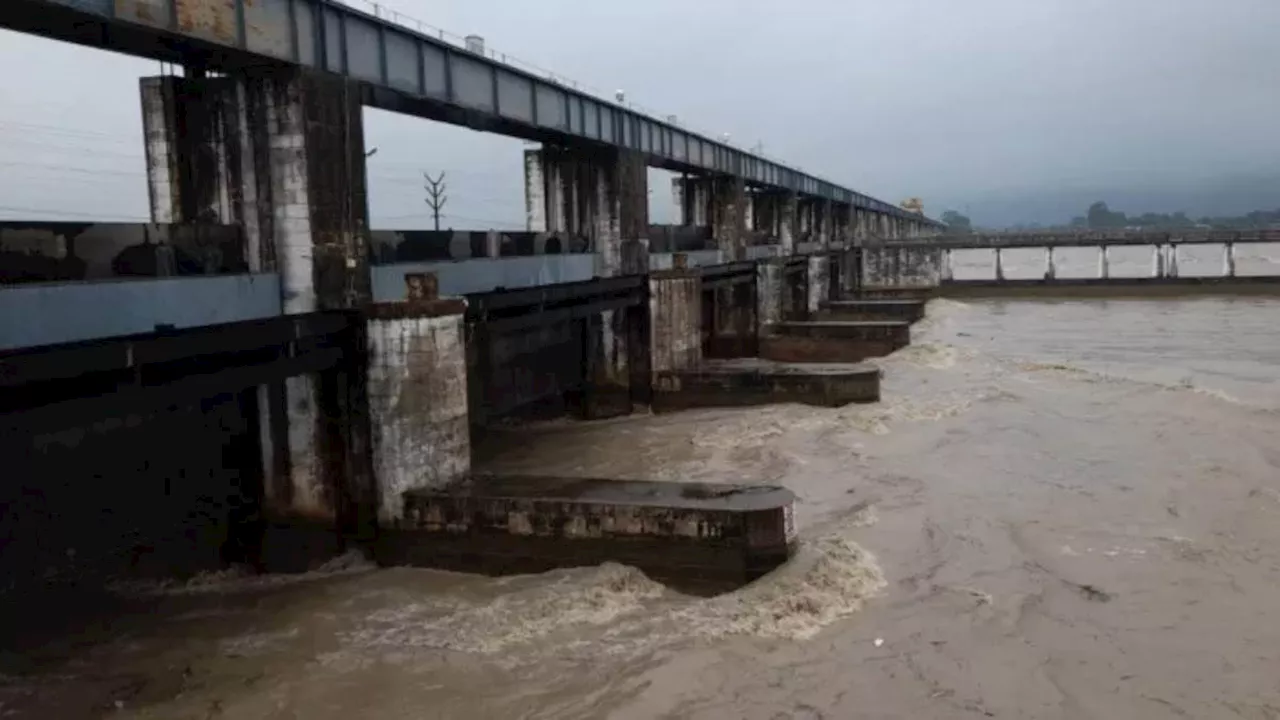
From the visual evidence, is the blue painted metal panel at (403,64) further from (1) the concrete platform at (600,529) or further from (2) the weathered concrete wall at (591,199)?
(2) the weathered concrete wall at (591,199)

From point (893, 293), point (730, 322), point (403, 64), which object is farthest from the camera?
point (893, 293)

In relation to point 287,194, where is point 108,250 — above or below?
below

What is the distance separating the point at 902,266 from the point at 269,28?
3086 inches

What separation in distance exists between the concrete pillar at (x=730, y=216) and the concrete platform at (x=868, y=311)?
412 inches

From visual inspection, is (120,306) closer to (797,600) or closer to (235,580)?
(235,580)

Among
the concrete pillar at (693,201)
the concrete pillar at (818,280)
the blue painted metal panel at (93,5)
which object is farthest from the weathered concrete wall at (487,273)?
the concrete pillar at (818,280)

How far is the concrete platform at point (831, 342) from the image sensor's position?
112 ft

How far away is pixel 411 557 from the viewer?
13.4 metres

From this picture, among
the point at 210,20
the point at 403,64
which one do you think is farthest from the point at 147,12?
the point at 403,64

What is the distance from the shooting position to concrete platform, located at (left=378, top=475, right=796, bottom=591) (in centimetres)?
1167

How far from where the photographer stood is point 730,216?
35.6 m

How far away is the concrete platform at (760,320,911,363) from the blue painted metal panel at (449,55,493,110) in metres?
18.4

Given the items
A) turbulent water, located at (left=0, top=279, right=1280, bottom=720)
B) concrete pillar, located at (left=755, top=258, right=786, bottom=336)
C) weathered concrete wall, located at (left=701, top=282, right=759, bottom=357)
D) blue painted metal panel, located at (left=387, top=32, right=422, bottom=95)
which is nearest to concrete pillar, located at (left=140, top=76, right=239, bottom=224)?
blue painted metal panel, located at (left=387, top=32, right=422, bottom=95)

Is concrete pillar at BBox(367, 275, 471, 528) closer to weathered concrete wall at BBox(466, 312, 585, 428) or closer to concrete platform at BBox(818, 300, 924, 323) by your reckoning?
weathered concrete wall at BBox(466, 312, 585, 428)
